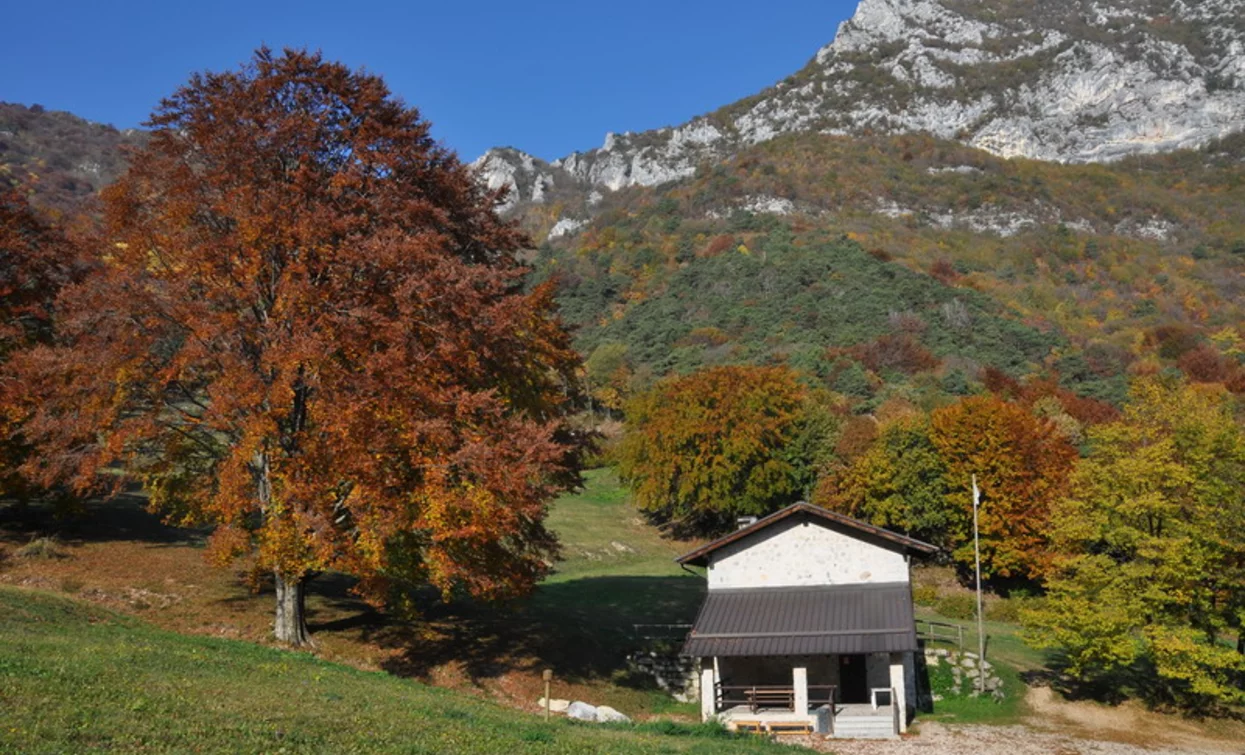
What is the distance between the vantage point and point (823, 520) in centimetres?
3072

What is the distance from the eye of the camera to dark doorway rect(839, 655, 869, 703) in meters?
30.4

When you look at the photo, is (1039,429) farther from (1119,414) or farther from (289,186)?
(289,186)

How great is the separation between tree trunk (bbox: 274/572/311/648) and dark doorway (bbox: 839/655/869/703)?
1757 cm

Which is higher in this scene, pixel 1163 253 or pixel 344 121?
pixel 1163 253

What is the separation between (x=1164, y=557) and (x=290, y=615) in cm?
2715

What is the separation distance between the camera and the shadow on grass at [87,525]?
97.9 feet

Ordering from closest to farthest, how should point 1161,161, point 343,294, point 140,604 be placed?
point 343,294, point 140,604, point 1161,161

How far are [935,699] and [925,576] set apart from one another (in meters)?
23.9

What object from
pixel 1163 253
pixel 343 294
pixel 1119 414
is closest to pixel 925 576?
pixel 1119 414

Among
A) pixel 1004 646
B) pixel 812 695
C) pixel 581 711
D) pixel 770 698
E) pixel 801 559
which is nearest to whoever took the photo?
pixel 581 711

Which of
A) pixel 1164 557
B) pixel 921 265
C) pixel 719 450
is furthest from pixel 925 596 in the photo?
pixel 921 265

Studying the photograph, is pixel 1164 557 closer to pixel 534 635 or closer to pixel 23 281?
pixel 534 635

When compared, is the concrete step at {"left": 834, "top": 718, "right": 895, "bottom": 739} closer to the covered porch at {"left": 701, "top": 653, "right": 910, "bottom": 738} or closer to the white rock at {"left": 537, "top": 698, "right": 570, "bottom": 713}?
the covered porch at {"left": 701, "top": 653, "right": 910, "bottom": 738}

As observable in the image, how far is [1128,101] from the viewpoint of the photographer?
581 ft
